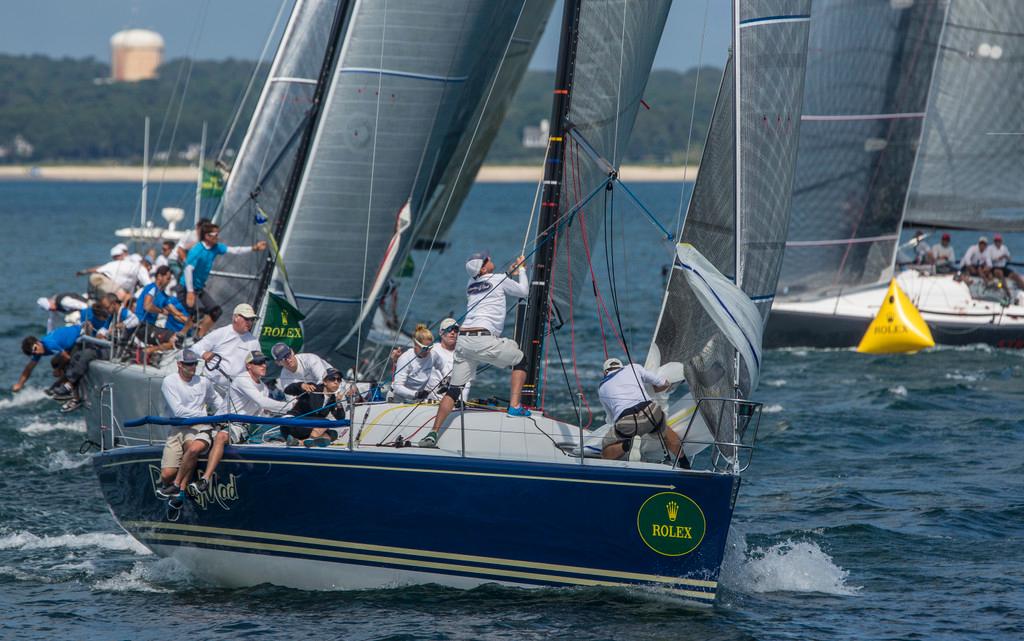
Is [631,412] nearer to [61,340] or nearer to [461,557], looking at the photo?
[461,557]

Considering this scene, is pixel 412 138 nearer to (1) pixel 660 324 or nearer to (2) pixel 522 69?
(2) pixel 522 69

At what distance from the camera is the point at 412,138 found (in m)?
16.6

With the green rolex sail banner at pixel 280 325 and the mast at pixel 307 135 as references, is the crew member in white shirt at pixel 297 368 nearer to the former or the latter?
the green rolex sail banner at pixel 280 325

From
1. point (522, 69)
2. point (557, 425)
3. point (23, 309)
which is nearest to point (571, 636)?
point (557, 425)

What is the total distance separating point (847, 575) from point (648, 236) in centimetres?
6427

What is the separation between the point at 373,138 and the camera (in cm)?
1658

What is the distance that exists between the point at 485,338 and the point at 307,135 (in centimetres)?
697

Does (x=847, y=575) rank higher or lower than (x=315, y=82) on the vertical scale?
lower

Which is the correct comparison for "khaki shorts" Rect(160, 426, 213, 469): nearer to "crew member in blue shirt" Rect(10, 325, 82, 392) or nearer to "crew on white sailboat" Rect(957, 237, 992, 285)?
"crew member in blue shirt" Rect(10, 325, 82, 392)

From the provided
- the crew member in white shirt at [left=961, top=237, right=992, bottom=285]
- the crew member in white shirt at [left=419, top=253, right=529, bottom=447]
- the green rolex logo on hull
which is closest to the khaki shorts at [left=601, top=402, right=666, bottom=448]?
the green rolex logo on hull

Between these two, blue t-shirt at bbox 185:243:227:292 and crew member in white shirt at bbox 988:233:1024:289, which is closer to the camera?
blue t-shirt at bbox 185:243:227:292

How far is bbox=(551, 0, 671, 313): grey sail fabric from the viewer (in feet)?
40.8

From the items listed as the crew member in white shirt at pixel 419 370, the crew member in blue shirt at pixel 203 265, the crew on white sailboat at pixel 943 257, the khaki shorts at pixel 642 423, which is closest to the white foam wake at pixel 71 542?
the crew member in white shirt at pixel 419 370

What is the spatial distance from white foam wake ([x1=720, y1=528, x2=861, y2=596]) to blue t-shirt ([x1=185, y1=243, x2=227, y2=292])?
749 cm
